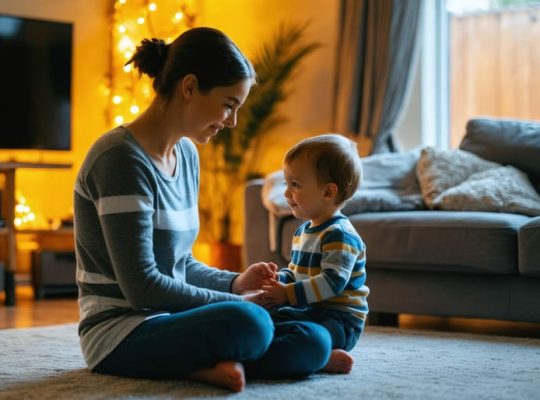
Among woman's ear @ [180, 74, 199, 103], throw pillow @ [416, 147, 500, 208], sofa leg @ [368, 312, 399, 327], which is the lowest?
sofa leg @ [368, 312, 399, 327]

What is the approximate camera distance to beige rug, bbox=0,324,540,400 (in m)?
1.91

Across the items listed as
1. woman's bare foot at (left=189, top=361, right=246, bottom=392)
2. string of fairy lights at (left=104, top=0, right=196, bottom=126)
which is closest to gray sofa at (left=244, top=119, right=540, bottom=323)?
woman's bare foot at (left=189, top=361, right=246, bottom=392)

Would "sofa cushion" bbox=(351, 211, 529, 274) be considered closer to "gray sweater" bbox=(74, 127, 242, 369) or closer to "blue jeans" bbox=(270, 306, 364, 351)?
"blue jeans" bbox=(270, 306, 364, 351)

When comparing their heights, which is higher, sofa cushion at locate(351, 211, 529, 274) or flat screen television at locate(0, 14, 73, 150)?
flat screen television at locate(0, 14, 73, 150)

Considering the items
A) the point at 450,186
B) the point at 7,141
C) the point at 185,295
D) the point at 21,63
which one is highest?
the point at 21,63

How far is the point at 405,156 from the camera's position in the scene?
398cm

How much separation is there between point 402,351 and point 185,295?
902 millimetres

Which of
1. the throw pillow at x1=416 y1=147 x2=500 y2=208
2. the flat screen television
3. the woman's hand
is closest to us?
the woman's hand

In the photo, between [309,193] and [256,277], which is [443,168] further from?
[256,277]

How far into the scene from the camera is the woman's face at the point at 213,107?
6.55ft

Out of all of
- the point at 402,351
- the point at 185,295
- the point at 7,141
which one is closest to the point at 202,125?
the point at 185,295

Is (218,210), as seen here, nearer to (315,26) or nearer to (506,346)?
(315,26)

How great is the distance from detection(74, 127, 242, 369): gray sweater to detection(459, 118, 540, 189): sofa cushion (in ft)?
6.47

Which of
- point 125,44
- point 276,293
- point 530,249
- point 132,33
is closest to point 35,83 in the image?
point 125,44
